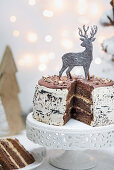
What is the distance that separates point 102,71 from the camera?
10.7ft

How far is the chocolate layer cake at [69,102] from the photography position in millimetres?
2121

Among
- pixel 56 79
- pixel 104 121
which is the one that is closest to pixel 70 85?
pixel 56 79

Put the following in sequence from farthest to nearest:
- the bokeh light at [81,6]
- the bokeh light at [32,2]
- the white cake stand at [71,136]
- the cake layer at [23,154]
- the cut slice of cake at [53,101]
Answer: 1. the bokeh light at [81,6]
2. the bokeh light at [32,2]
3. the cake layer at [23,154]
4. the cut slice of cake at [53,101]
5. the white cake stand at [71,136]

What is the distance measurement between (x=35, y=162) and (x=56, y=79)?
1.84 feet

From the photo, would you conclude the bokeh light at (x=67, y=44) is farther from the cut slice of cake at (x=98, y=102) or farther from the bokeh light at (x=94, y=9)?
the cut slice of cake at (x=98, y=102)

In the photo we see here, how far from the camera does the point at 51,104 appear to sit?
2143mm

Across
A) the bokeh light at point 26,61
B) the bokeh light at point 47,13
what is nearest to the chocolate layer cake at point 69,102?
the bokeh light at point 26,61

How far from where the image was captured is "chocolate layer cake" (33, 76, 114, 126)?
83.5 inches

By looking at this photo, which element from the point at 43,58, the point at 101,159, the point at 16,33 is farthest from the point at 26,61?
the point at 101,159

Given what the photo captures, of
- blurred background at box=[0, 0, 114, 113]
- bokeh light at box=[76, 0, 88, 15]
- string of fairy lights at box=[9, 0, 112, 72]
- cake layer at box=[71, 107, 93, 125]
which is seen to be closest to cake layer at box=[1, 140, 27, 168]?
cake layer at box=[71, 107, 93, 125]

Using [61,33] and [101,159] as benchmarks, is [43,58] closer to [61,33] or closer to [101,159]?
[61,33]

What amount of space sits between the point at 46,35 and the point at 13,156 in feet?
4.23

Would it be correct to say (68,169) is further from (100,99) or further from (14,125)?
(14,125)

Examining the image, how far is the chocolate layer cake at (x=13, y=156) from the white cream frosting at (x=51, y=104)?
30 cm
